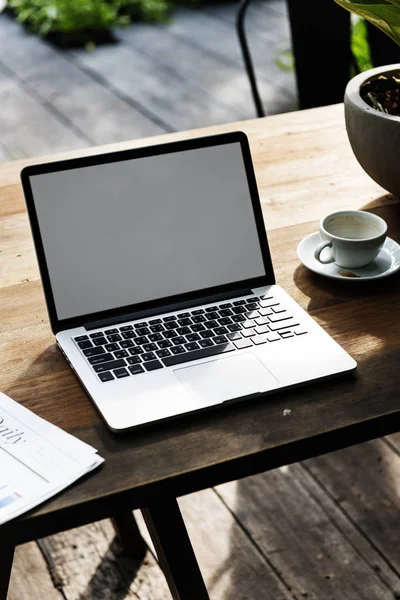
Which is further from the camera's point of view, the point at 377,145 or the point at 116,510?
the point at 377,145

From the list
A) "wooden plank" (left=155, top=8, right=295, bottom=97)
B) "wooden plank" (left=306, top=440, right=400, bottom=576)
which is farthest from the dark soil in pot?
"wooden plank" (left=155, top=8, right=295, bottom=97)

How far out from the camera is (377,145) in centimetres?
111

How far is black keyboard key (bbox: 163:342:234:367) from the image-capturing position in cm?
89

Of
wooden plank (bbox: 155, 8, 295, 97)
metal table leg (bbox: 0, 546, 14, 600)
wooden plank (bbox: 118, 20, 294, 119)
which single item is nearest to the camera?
metal table leg (bbox: 0, 546, 14, 600)

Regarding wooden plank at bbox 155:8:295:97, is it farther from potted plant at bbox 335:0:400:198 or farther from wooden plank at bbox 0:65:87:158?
potted plant at bbox 335:0:400:198

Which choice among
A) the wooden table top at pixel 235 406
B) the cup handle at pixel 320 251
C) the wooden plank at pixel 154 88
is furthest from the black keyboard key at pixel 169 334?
the wooden plank at pixel 154 88

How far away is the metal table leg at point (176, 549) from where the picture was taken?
33.1 inches

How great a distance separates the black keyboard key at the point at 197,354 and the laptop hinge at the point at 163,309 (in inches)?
3.4

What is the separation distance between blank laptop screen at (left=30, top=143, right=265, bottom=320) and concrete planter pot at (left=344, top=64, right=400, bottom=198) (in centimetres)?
20

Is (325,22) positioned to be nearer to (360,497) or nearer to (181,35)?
(360,497)

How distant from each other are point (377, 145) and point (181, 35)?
3.30 metres

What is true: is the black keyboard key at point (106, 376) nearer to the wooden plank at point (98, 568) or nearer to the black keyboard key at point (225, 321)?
the black keyboard key at point (225, 321)

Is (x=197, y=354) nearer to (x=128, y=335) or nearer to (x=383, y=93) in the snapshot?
(x=128, y=335)

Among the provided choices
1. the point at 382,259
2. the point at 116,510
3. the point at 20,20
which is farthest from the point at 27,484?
the point at 20,20
